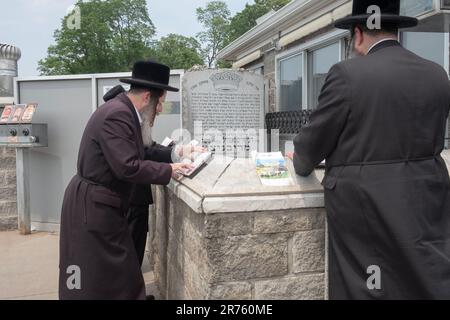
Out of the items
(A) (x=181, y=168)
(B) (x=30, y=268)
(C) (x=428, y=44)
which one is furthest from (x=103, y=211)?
(C) (x=428, y=44)

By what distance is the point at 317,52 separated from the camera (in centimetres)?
674

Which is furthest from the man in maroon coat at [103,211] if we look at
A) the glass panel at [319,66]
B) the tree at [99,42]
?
the tree at [99,42]

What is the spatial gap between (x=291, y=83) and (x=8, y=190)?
15.4 ft

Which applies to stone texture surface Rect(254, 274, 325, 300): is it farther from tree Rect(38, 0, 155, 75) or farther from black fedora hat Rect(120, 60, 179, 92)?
tree Rect(38, 0, 155, 75)

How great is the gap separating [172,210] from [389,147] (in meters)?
1.68

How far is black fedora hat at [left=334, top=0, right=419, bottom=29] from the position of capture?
6.37 feet

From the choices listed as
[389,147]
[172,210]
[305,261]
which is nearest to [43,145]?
[172,210]

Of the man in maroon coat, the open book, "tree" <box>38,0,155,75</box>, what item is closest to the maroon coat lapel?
the man in maroon coat

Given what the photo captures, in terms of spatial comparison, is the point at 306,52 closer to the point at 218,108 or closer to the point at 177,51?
the point at 218,108

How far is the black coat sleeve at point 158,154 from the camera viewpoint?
329 cm

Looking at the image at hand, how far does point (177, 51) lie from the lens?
41688mm

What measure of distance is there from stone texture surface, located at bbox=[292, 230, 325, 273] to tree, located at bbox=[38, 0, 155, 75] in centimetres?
2950

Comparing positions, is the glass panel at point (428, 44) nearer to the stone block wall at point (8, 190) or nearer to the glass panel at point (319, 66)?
the glass panel at point (319, 66)

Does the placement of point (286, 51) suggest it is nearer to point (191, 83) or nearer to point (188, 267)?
point (191, 83)
